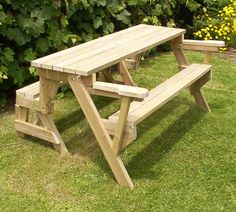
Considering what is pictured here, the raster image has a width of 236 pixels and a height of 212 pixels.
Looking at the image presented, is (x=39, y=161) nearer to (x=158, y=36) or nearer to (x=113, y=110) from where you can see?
(x=113, y=110)

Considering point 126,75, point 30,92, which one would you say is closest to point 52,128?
point 30,92

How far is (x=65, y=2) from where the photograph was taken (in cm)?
477

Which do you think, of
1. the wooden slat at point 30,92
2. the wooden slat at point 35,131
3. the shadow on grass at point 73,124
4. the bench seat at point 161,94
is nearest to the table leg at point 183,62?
the bench seat at point 161,94

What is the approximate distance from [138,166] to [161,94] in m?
0.66

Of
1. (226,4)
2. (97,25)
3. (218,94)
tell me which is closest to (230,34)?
(226,4)

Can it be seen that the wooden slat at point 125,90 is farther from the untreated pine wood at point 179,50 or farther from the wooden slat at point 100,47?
the untreated pine wood at point 179,50

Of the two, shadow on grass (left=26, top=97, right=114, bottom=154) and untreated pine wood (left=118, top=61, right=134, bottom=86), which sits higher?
untreated pine wood (left=118, top=61, right=134, bottom=86)

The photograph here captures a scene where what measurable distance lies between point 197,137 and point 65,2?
2.09 meters

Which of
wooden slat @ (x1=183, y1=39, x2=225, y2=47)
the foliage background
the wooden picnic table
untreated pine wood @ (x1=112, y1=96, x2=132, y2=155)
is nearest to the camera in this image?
untreated pine wood @ (x1=112, y1=96, x2=132, y2=155)

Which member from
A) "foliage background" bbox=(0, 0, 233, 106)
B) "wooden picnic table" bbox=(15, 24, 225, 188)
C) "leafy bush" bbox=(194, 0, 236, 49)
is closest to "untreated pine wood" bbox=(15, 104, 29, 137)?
"wooden picnic table" bbox=(15, 24, 225, 188)

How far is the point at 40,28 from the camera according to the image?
455 centimetres

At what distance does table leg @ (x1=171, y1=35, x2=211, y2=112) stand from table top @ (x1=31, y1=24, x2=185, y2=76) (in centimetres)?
20

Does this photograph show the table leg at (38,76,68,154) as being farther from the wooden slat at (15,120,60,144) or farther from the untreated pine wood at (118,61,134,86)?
the untreated pine wood at (118,61,134,86)

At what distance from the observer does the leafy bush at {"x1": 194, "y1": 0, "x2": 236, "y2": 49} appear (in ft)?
23.1
